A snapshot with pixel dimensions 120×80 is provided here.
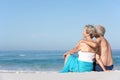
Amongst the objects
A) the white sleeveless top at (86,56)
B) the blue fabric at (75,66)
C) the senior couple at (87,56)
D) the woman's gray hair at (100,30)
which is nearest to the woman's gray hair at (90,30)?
the senior couple at (87,56)

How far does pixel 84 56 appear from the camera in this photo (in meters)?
7.64


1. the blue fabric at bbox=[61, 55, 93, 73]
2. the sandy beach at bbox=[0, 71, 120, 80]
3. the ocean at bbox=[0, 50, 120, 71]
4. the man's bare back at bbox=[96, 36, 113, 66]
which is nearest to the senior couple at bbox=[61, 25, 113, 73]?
the blue fabric at bbox=[61, 55, 93, 73]

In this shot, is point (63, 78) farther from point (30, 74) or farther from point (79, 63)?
point (79, 63)

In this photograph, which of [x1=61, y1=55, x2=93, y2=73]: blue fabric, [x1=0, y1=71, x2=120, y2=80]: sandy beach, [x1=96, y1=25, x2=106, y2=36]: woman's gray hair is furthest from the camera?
[x1=96, y1=25, x2=106, y2=36]: woman's gray hair

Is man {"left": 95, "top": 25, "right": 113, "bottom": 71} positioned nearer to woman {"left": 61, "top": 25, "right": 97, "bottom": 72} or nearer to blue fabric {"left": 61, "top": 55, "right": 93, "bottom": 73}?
woman {"left": 61, "top": 25, "right": 97, "bottom": 72}

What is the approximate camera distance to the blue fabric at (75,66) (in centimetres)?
755

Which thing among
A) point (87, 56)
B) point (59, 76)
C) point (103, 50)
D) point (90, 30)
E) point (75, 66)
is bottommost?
point (59, 76)

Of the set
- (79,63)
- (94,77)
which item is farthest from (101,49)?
(94,77)

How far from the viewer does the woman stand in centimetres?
757

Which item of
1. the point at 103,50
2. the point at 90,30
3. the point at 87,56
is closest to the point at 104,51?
the point at 103,50

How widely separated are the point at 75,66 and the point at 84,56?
262 millimetres

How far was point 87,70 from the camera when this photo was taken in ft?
24.9

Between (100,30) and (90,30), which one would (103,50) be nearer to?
(100,30)

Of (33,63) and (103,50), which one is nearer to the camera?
(103,50)
